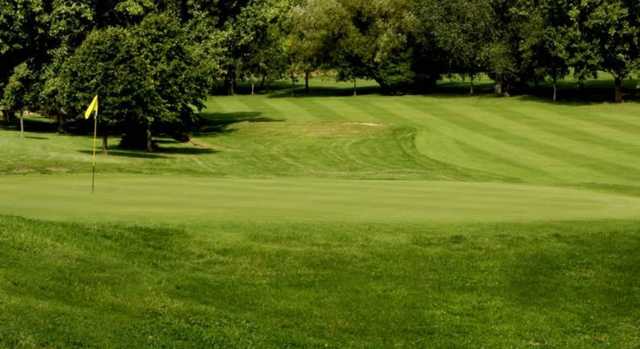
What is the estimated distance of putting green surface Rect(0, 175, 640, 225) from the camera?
65.4 ft

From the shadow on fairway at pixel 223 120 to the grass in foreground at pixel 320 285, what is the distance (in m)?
47.7

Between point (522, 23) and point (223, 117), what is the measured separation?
31647 millimetres

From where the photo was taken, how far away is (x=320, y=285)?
16.1 m

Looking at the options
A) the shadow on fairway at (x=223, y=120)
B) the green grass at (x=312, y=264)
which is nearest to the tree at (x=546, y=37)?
the shadow on fairway at (x=223, y=120)

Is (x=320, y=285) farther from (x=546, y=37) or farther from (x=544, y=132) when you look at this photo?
(x=546, y=37)

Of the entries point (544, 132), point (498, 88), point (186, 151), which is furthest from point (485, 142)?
point (498, 88)

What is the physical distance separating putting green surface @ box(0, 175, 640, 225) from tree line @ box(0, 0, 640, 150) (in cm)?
1817

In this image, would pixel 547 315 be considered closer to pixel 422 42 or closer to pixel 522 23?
pixel 522 23

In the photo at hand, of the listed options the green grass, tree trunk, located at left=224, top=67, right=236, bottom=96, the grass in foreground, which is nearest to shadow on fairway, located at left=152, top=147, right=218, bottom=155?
the green grass

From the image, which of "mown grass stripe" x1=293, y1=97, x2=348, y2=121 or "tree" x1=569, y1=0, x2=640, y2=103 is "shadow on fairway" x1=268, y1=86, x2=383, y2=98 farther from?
"tree" x1=569, y1=0, x2=640, y2=103

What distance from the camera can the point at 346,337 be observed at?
43.5 ft

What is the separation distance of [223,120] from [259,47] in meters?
18.2

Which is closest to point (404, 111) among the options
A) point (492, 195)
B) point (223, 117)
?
point (223, 117)

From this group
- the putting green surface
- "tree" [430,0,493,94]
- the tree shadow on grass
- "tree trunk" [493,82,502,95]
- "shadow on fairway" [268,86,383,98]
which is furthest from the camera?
"shadow on fairway" [268,86,383,98]
